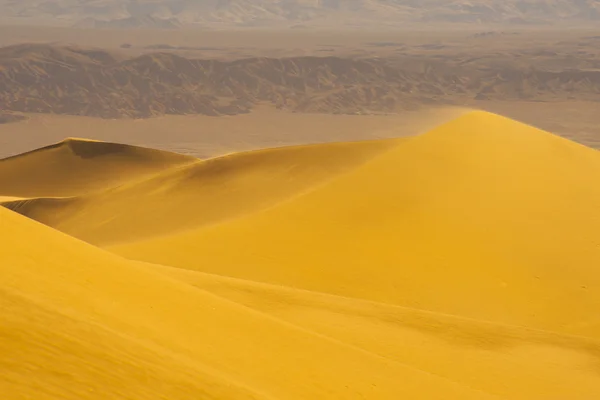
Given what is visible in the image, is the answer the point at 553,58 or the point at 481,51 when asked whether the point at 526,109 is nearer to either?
the point at 553,58

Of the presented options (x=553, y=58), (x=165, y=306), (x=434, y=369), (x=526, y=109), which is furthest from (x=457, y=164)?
(x=553, y=58)

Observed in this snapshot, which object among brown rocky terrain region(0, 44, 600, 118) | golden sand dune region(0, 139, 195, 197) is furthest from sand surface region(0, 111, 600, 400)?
brown rocky terrain region(0, 44, 600, 118)

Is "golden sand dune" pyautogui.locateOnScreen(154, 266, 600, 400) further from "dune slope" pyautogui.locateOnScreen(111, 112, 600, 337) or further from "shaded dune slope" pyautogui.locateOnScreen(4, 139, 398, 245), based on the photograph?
"shaded dune slope" pyautogui.locateOnScreen(4, 139, 398, 245)

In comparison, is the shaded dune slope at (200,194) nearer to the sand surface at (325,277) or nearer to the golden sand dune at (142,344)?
the sand surface at (325,277)

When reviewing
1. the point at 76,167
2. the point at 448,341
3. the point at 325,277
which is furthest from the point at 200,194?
the point at 76,167

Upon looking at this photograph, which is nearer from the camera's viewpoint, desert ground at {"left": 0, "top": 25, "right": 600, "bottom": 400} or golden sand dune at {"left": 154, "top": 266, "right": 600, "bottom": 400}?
desert ground at {"left": 0, "top": 25, "right": 600, "bottom": 400}

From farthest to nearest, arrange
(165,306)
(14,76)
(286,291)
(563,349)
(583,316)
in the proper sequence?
(14,76)
(583,316)
(286,291)
(563,349)
(165,306)

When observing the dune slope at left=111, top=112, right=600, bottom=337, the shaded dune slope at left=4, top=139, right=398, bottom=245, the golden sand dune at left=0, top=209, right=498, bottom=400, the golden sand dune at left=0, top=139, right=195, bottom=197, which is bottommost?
the golden sand dune at left=0, top=139, right=195, bottom=197
